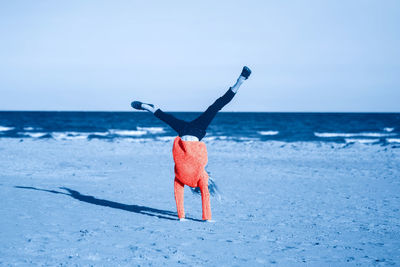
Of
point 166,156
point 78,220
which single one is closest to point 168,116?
point 78,220

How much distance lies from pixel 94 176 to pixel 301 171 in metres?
6.35

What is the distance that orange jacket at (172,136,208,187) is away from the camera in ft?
17.9

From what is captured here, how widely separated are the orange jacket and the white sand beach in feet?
2.46

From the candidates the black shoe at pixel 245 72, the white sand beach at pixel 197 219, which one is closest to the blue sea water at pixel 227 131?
the white sand beach at pixel 197 219

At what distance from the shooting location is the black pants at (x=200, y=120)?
5.30 m

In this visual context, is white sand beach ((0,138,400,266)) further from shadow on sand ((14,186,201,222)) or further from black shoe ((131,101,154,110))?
black shoe ((131,101,154,110))

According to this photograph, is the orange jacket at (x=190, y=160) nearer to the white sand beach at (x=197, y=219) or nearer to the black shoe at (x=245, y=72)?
the white sand beach at (x=197, y=219)

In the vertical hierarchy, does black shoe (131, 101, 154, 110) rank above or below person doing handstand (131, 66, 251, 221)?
above

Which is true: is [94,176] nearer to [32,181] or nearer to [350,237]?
[32,181]

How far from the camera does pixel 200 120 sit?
5.43m

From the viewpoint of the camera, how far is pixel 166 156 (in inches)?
659

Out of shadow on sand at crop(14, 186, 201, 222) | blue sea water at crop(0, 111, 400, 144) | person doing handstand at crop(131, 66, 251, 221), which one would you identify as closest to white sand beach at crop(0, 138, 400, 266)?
shadow on sand at crop(14, 186, 201, 222)

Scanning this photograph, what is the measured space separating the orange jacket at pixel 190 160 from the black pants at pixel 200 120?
0.15 meters

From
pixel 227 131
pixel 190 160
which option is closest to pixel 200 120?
pixel 190 160
